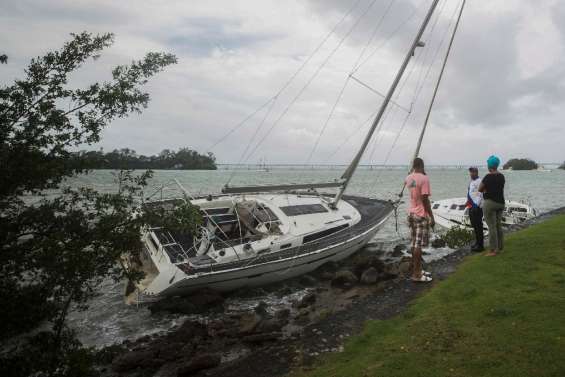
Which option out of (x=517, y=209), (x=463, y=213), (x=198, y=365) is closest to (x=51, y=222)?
(x=198, y=365)

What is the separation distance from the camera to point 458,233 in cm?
1933

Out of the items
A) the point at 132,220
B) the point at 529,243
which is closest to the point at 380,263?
the point at 529,243

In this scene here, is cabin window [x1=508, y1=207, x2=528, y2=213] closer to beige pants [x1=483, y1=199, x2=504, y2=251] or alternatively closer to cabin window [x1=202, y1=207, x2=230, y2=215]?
beige pants [x1=483, y1=199, x2=504, y2=251]

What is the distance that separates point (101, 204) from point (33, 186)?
984mm

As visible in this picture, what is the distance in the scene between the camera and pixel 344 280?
1340 cm

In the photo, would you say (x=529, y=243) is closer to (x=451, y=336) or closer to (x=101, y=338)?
(x=451, y=336)

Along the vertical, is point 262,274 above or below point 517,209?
above

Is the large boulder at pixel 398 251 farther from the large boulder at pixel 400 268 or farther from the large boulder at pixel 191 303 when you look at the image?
the large boulder at pixel 191 303

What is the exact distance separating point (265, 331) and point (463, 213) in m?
21.0

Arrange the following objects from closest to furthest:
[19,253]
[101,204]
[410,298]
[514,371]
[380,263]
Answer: [514,371] → [19,253] → [101,204] → [410,298] → [380,263]

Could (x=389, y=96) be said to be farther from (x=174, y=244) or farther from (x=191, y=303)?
(x=191, y=303)

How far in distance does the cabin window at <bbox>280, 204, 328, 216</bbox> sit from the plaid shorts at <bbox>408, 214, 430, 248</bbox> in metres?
7.26

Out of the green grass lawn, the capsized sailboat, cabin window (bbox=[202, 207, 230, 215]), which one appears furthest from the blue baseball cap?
cabin window (bbox=[202, 207, 230, 215])

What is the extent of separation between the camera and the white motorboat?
950 inches
